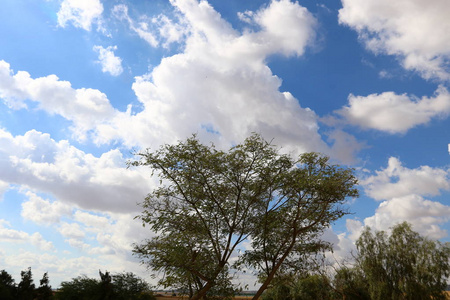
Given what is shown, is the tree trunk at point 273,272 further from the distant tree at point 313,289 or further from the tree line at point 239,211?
the distant tree at point 313,289

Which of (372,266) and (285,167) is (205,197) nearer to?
(285,167)

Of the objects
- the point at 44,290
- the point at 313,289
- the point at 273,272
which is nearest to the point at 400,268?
the point at 313,289

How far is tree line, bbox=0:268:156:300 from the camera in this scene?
3744 cm

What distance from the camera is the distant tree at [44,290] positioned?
Result: 41.8 metres

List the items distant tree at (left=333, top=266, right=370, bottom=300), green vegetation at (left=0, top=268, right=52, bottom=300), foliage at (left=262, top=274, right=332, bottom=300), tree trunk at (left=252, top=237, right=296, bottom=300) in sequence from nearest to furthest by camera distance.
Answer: tree trunk at (left=252, top=237, right=296, bottom=300)
distant tree at (left=333, top=266, right=370, bottom=300)
foliage at (left=262, top=274, right=332, bottom=300)
green vegetation at (left=0, top=268, right=52, bottom=300)

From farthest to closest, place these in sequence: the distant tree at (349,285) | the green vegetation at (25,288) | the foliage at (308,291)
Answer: the green vegetation at (25,288)
the foliage at (308,291)
the distant tree at (349,285)

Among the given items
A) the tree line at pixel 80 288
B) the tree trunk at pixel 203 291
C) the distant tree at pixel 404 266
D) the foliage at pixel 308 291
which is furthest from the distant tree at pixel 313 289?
the tree trunk at pixel 203 291

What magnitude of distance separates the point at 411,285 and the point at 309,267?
17386mm

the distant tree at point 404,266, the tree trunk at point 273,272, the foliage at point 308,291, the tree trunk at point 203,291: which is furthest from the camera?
the foliage at point 308,291

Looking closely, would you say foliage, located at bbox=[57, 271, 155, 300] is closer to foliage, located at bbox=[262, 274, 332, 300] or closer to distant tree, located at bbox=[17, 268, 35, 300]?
distant tree, located at bbox=[17, 268, 35, 300]

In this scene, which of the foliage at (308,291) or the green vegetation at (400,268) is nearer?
the green vegetation at (400,268)

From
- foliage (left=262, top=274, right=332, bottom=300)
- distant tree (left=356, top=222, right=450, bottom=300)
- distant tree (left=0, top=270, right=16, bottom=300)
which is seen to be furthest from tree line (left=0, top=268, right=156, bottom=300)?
distant tree (left=356, top=222, right=450, bottom=300)

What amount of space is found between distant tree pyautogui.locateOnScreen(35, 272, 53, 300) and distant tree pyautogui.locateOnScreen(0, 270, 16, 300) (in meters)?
2.50

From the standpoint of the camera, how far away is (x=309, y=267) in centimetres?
1616
